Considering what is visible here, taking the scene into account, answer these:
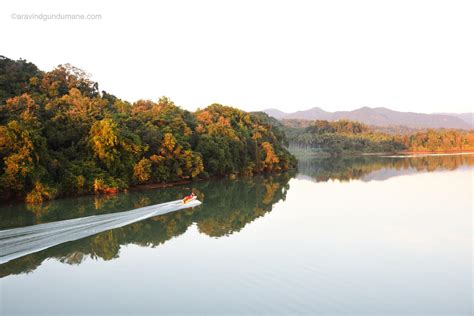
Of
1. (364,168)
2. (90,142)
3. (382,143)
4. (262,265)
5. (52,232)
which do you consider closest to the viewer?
(262,265)

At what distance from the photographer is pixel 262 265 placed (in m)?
13.2

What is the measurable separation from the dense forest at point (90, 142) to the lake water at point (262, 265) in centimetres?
264

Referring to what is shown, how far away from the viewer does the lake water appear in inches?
398

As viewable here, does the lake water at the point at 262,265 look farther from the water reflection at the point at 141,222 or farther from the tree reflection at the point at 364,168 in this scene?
the tree reflection at the point at 364,168

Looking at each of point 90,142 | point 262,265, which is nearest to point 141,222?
point 262,265

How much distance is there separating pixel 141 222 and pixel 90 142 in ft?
40.0

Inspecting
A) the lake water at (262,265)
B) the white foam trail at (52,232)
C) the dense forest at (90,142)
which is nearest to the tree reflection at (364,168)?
the dense forest at (90,142)

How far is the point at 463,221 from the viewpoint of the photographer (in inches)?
796

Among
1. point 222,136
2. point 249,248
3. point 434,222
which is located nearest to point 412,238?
point 434,222

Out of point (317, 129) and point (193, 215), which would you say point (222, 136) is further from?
point (317, 129)

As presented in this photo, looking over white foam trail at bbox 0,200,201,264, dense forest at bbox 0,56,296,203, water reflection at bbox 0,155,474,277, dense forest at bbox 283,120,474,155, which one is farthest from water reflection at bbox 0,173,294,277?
dense forest at bbox 283,120,474,155

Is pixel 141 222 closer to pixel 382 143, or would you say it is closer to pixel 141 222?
pixel 141 222

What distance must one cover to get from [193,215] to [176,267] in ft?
30.6

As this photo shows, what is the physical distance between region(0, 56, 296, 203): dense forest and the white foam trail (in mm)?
7098
